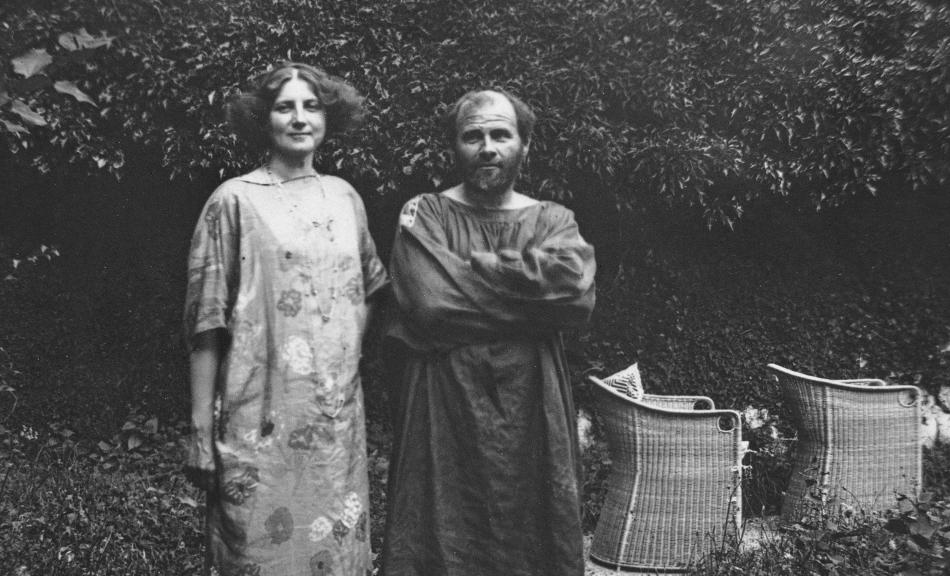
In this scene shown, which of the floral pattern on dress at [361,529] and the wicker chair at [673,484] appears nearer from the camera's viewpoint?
the floral pattern on dress at [361,529]

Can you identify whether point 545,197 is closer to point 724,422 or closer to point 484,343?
point 724,422

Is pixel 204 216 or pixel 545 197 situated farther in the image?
pixel 545 197

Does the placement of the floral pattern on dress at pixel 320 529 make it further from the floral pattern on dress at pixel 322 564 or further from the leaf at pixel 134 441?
the leaf at pixel 134 441

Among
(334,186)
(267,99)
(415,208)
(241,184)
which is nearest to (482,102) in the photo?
(415,208)

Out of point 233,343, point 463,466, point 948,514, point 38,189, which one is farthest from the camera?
point 38,189

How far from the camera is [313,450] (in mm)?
2553

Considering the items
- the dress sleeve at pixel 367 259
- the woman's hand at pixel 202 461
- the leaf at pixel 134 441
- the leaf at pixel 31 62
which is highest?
the leaf at pixel 31 62

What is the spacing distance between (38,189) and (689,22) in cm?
430

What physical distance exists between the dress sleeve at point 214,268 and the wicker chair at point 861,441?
3275 millimetres

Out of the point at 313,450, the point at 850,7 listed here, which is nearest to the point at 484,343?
the point at 313,450

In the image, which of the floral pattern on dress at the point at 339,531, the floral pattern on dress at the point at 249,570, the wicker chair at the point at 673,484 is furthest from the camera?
the wicker chair at the point at 673,484

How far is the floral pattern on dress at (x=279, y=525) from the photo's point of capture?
2488 millimetres

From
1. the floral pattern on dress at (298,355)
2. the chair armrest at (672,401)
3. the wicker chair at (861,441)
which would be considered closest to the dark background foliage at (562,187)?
the chair armrest at (672,401)

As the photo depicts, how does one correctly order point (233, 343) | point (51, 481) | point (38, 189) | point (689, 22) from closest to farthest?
point (233, 343), point (51, 481), point (689, 22), point (38, 189)
